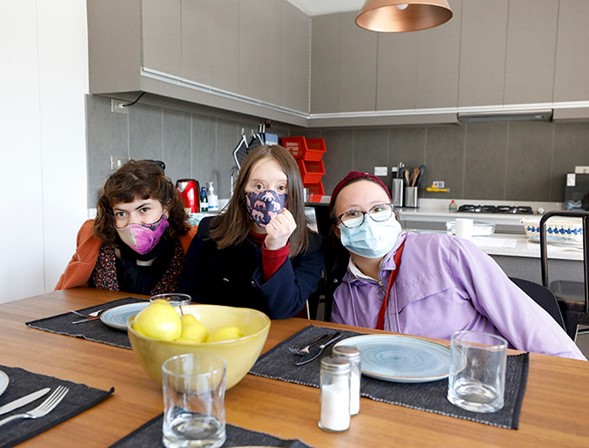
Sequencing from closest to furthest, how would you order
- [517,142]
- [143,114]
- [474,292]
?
1. [474,292]
2. [143,114]
3. [517,142]

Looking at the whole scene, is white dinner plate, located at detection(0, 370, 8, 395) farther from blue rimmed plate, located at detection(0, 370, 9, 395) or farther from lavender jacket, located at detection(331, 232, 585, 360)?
lavender jacket, located at detection(331, 232, 585, 360)

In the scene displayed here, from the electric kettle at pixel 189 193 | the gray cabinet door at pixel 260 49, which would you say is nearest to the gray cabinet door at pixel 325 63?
the gray cabinet door at pixel 260 49

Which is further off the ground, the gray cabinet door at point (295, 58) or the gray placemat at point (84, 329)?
the gray cabinet door at point (295, 58)

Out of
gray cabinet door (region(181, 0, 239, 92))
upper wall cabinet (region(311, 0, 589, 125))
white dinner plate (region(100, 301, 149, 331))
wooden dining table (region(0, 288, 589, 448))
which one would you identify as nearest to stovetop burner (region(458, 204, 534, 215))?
upper wall cabinet (region(311, 0, 589, 125))

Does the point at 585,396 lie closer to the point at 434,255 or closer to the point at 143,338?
the point at 434,255

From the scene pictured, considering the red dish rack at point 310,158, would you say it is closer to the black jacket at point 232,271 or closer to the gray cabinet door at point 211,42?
the gray cabinet door at point 211,42

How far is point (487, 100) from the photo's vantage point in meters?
4.18

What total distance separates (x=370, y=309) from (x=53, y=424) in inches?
35.7

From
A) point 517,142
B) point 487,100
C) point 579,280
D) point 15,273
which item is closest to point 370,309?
point 579,280

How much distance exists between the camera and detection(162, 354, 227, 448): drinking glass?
721 millimetres

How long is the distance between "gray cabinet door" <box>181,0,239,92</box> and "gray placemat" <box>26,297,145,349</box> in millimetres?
2177

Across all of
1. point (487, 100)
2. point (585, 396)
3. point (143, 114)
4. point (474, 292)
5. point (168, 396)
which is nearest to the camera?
point (168, 396)

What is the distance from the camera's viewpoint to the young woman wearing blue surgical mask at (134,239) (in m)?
1.68

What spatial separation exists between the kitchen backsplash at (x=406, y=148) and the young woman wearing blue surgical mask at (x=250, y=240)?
71.3 inches
